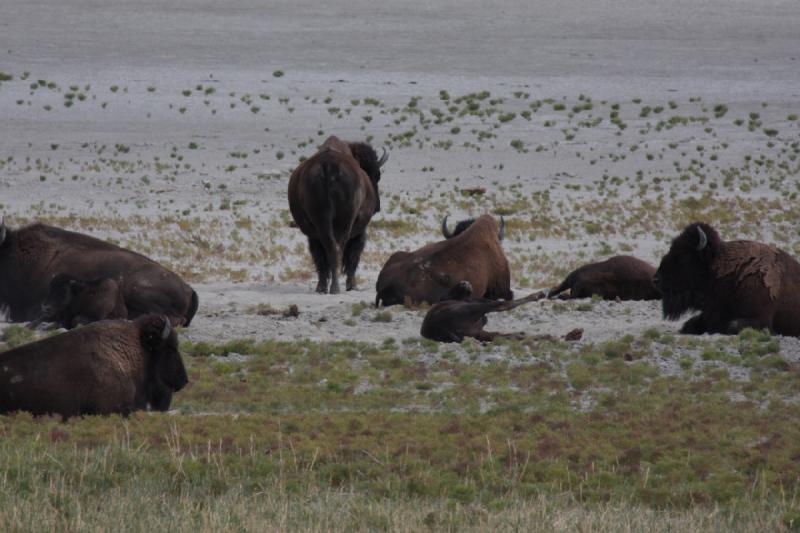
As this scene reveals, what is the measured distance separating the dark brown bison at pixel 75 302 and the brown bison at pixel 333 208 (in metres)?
4.93

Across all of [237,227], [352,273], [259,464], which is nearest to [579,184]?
[237,227]

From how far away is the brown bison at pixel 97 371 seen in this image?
9875mm

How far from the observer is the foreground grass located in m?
7.65

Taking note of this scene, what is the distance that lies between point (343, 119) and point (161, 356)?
37507 mm

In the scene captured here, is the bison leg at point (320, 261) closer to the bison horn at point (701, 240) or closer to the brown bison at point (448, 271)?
the brown bison at point (448, 271)

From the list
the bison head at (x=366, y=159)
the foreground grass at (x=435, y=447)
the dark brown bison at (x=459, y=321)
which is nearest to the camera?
the foreground grass at (x=435, y=447)

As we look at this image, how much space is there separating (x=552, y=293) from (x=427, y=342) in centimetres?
390

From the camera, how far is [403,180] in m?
37.2

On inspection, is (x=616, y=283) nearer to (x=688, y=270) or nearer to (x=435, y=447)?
(x=688, y=270)

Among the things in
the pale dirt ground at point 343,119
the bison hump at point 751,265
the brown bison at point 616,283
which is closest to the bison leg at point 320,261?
the pale dirt ground at point 343,119

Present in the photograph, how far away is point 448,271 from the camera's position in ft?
51.7

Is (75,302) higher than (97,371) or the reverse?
the reverse

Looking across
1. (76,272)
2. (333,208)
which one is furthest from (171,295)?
(333,208)

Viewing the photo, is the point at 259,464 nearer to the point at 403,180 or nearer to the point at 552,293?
the point at 552,293
